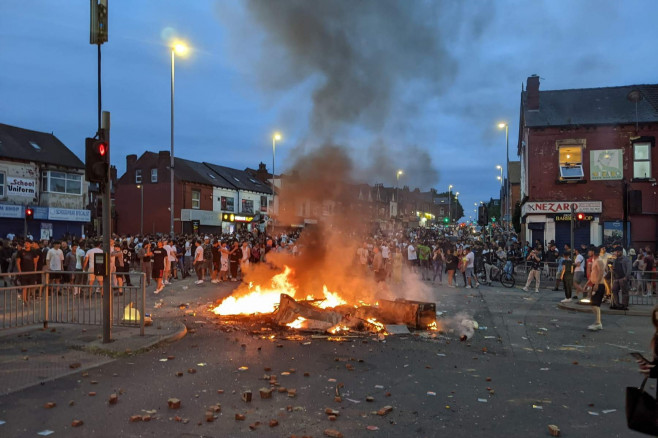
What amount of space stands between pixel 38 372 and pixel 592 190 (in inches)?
1028

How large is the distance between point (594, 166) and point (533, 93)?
5602mm

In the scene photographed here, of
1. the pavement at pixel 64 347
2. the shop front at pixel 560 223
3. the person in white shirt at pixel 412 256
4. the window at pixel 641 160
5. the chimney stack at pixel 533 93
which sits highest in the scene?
the chimney stack at pixel 533 93

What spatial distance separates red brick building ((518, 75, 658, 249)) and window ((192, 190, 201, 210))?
1075 inches

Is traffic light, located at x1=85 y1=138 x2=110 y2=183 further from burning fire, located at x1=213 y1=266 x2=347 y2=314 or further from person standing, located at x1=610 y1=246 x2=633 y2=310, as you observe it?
person standing, located at x1=610 y1=246 x2=633 y2=310

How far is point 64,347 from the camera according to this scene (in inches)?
295

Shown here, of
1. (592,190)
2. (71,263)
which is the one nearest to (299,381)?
(71,263)

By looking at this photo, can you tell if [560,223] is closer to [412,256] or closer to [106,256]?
[412,256]

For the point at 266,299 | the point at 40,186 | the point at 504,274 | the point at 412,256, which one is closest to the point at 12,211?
the point at 40,186

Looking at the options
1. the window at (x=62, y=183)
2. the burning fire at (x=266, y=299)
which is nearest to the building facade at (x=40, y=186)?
the window at (x=62, y=183)

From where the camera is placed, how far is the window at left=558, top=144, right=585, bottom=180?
2525 cm

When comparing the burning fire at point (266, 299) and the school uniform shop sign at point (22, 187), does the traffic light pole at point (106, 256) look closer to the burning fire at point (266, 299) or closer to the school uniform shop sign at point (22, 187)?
the burning fire at point (266, 299)

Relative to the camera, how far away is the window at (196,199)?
135ft

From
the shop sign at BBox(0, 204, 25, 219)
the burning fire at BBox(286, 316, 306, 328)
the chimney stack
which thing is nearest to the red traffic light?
the burning fire at BBox(286, 316, 306, 328)

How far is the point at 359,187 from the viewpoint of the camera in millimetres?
15539
